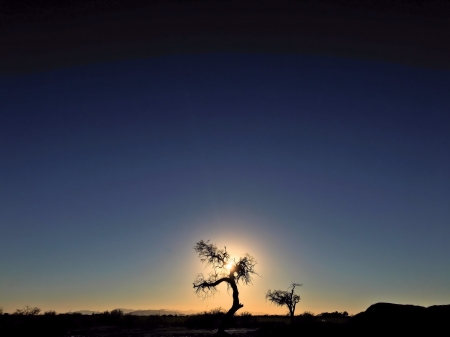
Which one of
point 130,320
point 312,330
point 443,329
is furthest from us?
point 130,320

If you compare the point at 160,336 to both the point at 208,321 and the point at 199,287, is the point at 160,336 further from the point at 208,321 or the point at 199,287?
the point at 208,321

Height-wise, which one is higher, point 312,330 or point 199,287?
point 199,287

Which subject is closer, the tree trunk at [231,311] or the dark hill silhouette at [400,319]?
the dark hill silhouette at [400,319]

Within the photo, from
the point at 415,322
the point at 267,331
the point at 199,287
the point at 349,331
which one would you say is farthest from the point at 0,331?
the point at 415,322

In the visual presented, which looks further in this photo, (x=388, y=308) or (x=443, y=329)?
(x=388, y=308)

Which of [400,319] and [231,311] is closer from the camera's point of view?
[400,319]

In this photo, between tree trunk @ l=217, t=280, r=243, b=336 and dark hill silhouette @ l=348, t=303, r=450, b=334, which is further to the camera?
tree trunk @ l=217, t=280, r=243, b=336

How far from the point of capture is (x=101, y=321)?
79.8 meters

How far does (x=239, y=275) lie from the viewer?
40.8 m

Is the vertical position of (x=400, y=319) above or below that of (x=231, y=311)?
below

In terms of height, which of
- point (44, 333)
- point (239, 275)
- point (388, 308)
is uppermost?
point (239, 275)

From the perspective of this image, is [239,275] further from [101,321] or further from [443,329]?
[101,321]

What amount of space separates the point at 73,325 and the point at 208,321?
89.0 ft

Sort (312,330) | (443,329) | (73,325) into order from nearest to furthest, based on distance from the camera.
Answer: (443,329), (312,330), (73,325)
